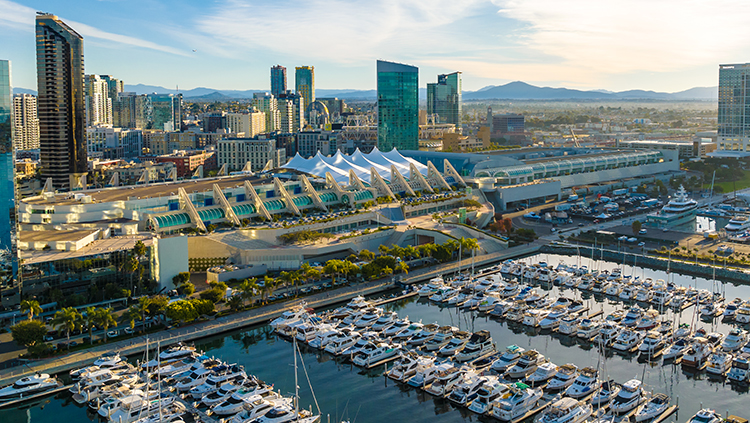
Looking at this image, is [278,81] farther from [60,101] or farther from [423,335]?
[423,335]

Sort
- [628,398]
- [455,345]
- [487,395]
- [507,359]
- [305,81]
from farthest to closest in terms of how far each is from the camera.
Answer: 1. [305,81]
2. [455,345]
3. [507,359]
4. [487,395]
5. [628,398]

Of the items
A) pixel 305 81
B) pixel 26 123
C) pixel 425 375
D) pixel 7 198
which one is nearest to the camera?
pixel 425 375

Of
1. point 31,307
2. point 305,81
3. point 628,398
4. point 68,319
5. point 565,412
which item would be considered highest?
point 305,81

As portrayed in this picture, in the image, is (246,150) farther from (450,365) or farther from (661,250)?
(450,365)

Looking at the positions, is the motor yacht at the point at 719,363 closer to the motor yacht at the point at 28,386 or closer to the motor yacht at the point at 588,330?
the motor yacht at the point at 588,330

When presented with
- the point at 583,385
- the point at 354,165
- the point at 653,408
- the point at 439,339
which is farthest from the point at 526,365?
the point at 354,165

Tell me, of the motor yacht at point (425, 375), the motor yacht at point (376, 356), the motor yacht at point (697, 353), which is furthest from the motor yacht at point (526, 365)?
the motor yacht at point (697, 353)

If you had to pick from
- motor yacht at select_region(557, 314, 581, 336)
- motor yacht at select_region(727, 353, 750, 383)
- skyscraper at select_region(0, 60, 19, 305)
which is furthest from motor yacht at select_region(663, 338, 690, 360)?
skyscraper at select_region(0, 60, 19, 305)
